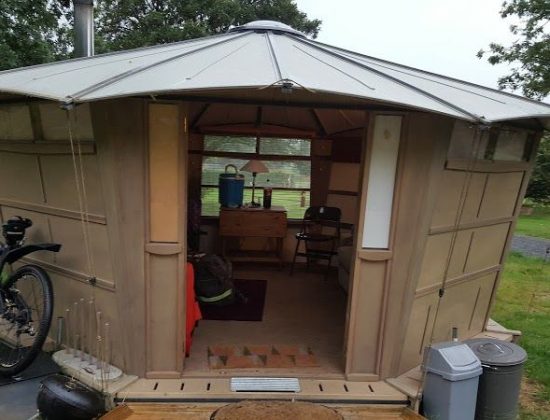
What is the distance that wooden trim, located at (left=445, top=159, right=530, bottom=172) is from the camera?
3.24 metres

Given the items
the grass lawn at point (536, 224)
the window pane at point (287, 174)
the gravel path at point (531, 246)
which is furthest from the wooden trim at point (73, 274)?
the grass lawn at point (536, 224)

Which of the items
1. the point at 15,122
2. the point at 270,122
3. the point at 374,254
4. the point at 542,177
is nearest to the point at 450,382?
the point at 374,254

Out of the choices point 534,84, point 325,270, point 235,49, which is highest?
point 534,84

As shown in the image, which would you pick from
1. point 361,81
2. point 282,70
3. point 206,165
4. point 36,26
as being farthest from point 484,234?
point 36,26

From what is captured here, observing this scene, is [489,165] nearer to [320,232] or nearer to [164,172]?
[164,172]

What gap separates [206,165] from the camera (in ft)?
22.5

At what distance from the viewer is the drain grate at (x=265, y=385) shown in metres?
3.14

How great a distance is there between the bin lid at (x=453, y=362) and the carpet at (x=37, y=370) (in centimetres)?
294

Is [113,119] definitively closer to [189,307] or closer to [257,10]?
[189,307]

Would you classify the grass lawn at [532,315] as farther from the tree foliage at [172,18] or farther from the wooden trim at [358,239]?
the tree foliage at [172,18]

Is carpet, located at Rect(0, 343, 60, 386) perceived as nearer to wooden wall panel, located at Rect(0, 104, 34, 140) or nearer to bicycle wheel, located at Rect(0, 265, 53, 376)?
bicycle wheel, located at Rect(0, 265, 53, 376)

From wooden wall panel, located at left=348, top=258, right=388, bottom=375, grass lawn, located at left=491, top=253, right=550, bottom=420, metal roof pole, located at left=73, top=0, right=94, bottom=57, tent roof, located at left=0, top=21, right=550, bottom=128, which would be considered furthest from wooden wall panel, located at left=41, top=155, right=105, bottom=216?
grass lawn, located at left=491, top=253, right=550, bottom=420

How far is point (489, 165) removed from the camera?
12.0 feet

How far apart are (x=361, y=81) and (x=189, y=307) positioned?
7.51ft
